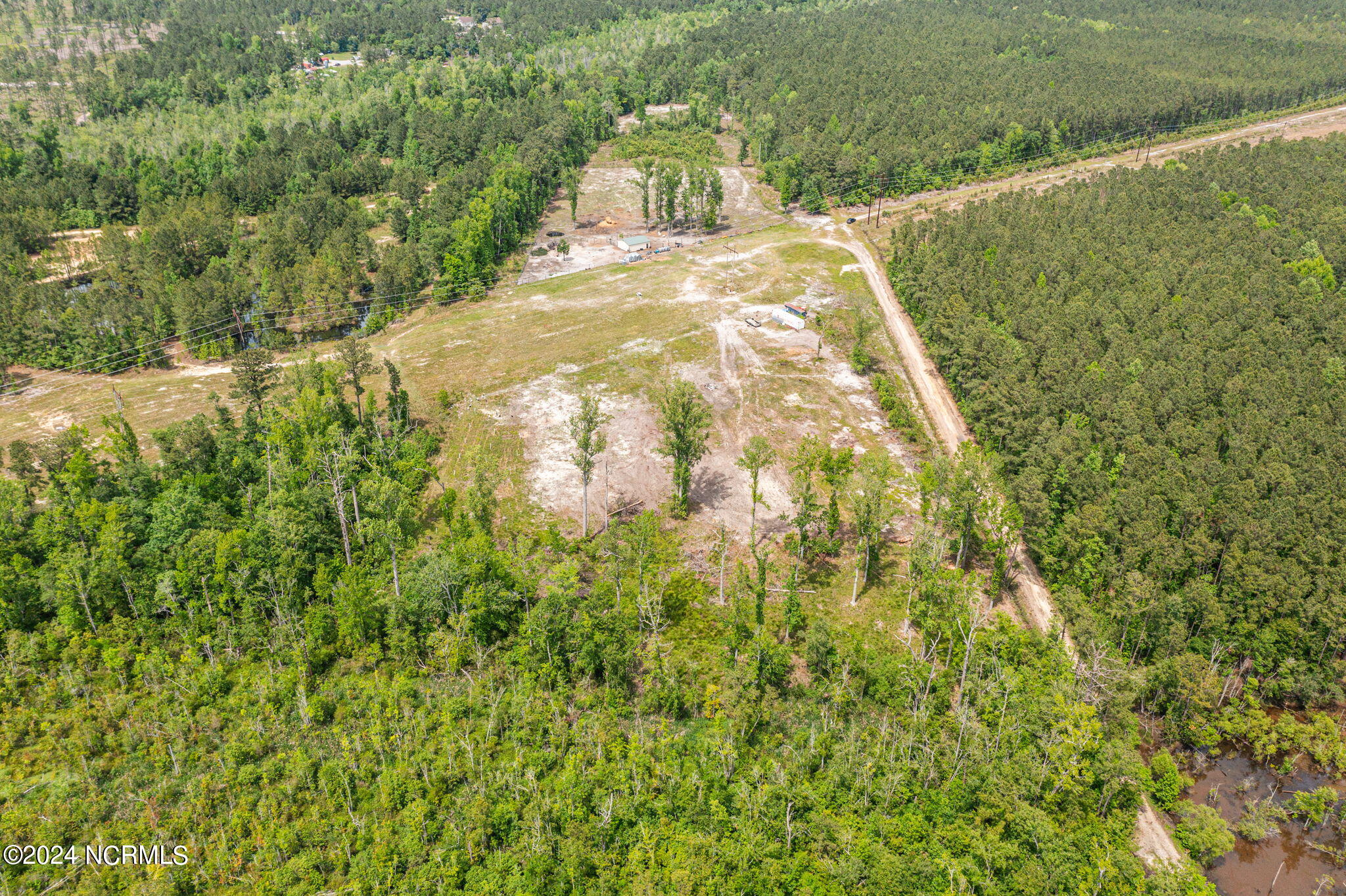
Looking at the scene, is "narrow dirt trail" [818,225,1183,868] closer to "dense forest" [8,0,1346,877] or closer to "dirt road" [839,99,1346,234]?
"dense forest" [8,0,1346,877]

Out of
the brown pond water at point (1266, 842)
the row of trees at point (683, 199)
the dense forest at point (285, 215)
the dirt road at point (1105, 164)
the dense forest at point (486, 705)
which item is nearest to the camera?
the dense forest at point (486, 705)

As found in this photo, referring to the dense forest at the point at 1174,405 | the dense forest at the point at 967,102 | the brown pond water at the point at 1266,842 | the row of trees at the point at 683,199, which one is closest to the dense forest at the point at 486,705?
the brown pond water at the point at 1266,842

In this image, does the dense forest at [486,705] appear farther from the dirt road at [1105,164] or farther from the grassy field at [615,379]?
the dirt road at [1105,164]

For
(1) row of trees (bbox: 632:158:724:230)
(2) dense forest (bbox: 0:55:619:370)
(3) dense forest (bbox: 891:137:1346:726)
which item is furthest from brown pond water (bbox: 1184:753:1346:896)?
(1) row of trees (bbox: 632:158:724:230)

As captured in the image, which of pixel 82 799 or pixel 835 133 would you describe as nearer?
pixel 82 799

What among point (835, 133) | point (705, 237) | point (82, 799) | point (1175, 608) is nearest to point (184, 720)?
point (82, 799)

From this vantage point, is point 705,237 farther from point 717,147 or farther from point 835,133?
point 717,147

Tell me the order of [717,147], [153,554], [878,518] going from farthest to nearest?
[717,147] < [878,518] < [153,554]
